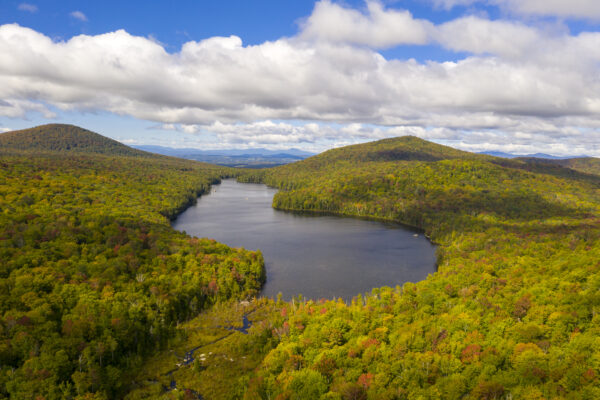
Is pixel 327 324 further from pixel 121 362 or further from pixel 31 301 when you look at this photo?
pixel 31 301

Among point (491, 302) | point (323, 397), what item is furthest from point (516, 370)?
point (323, 397)

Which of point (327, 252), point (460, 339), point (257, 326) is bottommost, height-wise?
point (257, 326)

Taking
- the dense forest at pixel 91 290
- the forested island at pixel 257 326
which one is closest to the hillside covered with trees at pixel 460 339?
the forested island at pixel 257 326

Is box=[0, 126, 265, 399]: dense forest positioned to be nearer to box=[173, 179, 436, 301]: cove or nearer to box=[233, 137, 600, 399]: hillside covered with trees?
box=[173, 179, 436, 301]: cove

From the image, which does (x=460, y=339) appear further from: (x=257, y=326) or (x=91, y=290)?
(x=91, y=290)

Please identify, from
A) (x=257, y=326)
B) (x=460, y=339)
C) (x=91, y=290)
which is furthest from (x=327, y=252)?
(x=91, y=290)

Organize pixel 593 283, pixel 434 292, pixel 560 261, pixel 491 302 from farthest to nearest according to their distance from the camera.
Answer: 1. pixel 560 261
2. pixel 434 292
3. pixel 491 302
4. pixel 593 283

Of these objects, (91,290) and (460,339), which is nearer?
(460,339)

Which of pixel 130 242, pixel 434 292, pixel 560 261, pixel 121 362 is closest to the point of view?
pixel 121 362
